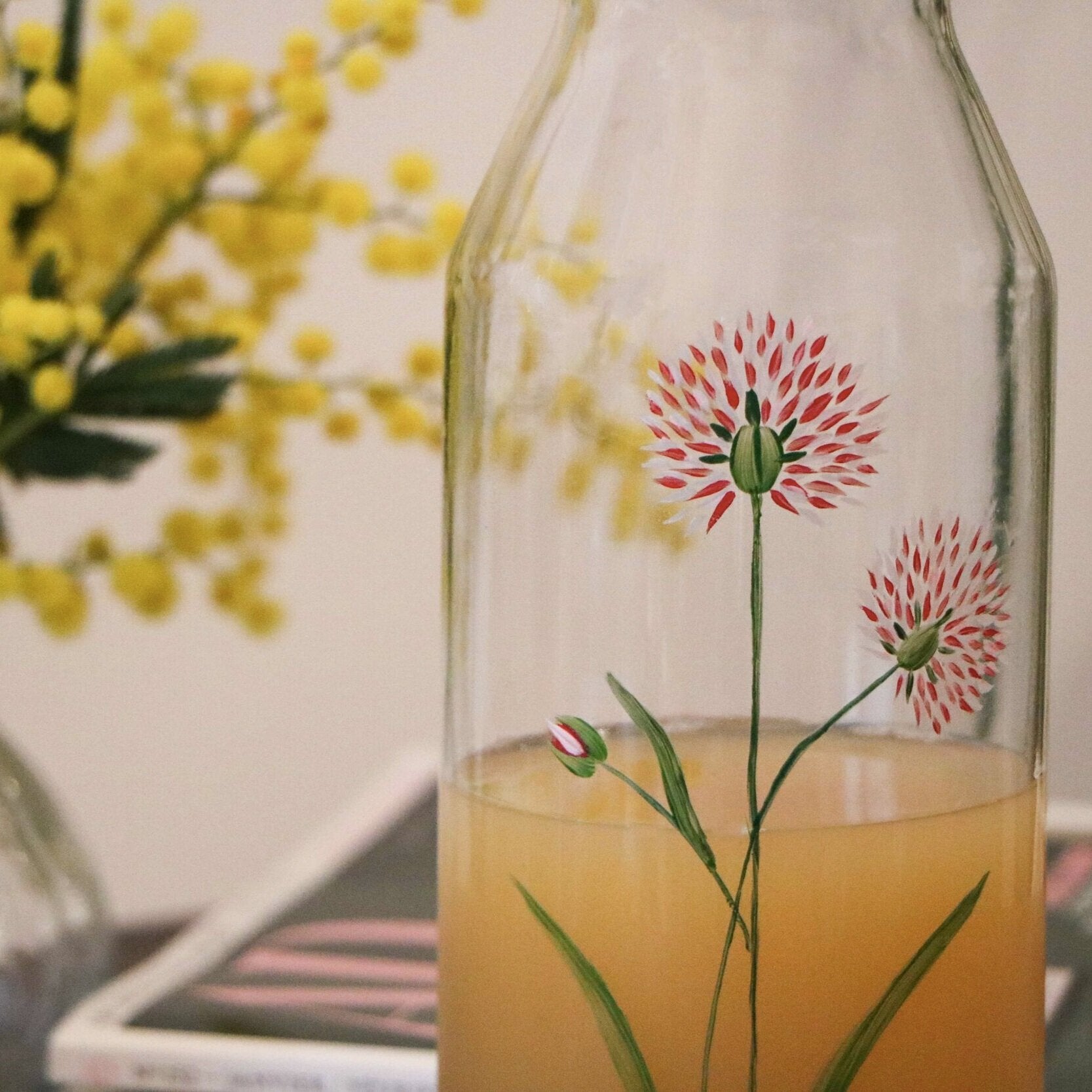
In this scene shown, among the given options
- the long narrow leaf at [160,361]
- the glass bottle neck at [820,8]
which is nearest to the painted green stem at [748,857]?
the glass bottle neck at [820,8]

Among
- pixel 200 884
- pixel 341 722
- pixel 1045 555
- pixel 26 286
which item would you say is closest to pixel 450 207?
pixel 26 286

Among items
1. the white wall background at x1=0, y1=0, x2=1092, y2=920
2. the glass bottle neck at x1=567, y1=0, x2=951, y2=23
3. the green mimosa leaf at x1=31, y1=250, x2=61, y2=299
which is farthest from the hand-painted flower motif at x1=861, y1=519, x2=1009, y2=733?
the white wall background at x1=0, y1=0, x2=1092, y2=920

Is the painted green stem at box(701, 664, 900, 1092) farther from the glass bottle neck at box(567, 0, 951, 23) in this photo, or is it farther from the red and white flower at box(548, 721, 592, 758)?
the glass bottle neck at box(567, 0, 951, 23)

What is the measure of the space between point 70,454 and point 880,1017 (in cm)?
38

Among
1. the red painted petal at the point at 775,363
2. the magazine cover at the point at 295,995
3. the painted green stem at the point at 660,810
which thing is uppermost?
the red painted petal at the point at 775,363

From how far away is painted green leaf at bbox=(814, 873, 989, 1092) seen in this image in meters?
0.29

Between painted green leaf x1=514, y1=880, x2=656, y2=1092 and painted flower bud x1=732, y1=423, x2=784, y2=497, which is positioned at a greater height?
painted flower bud x1=732, y1=423, x2=784, y2=497

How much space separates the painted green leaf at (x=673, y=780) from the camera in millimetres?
293

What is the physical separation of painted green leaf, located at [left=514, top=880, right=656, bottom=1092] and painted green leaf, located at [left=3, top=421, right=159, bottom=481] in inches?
12.3

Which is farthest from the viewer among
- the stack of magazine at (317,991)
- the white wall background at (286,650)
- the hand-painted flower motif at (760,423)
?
the white wall background at (286,650)

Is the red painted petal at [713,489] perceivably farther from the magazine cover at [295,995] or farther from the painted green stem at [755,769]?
the magazine cover at [295,995]

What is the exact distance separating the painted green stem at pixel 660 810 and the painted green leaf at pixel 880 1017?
0.09 feet

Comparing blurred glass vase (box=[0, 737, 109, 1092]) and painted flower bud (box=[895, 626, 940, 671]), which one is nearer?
painted flower bud (box=[895, 626, 940, 671])

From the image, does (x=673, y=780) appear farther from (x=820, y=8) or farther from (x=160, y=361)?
(x=160, y=361)
